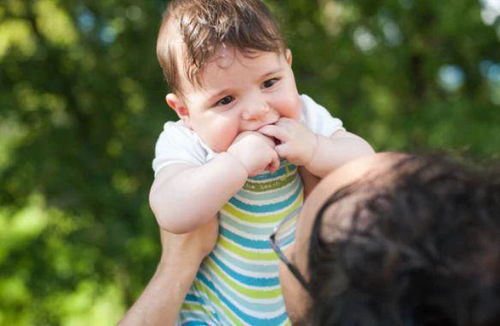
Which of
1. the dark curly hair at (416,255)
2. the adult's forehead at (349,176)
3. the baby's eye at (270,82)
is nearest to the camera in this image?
the dark curly hair at (416,255)

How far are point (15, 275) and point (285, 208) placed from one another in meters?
3.30

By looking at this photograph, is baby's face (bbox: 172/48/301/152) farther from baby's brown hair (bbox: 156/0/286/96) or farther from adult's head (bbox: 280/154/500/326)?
adult's head (bbox: 280/154/500/326)

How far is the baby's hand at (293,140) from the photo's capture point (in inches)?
58.3

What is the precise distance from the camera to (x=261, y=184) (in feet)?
5.12

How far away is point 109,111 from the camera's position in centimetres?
446

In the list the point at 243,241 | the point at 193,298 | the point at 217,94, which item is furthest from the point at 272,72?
the point at 193,298

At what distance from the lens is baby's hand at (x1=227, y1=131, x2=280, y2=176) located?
1.45 m

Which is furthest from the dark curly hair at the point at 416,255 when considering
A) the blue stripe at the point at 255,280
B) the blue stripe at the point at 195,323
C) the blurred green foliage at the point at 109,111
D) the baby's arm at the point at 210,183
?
the blurred green foliage at the point at 109,111

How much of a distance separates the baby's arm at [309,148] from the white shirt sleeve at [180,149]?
0.15m

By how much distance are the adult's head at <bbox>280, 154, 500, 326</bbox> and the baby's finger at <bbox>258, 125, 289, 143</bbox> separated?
0.34 meters

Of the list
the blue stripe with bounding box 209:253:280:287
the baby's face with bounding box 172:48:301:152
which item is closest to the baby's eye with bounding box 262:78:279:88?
the baby's face with bounding box 172:48:301:152

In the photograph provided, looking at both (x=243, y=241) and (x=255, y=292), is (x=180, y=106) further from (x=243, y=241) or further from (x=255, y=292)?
(x=255, y=292)

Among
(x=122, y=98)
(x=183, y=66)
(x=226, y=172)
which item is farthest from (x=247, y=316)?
(x=122, y=98)

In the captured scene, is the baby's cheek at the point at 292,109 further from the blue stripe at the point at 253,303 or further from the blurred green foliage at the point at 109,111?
the blurred green foliage at the point at 109,111
